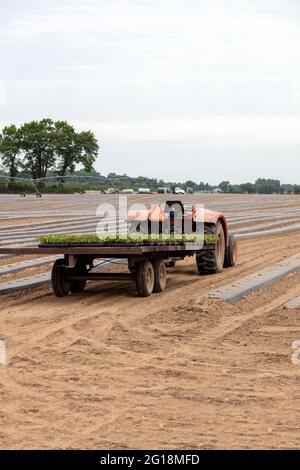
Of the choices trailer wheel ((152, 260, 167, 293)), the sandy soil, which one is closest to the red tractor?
trailer wheel ((152, 260, 167, 293))

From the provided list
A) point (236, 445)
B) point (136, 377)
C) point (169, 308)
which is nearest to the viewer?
point (236, 445)

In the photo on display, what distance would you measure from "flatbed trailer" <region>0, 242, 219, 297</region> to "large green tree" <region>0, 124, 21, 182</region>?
Answer: 89.9m

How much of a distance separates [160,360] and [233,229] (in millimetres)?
18332

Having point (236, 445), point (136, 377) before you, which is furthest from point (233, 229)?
point (236, 445)

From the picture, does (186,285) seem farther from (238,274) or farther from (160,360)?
(160,360)

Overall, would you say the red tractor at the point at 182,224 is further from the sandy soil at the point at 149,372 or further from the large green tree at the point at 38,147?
the large green tree at the point at 38,147

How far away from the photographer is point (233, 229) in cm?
2619

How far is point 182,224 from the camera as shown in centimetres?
1397

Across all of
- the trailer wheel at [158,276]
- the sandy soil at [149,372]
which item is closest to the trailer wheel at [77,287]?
the sandy soil at [149,372]

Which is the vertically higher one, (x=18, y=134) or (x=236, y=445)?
(x=18, y=134)

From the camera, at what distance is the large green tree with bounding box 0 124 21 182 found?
10125 cm

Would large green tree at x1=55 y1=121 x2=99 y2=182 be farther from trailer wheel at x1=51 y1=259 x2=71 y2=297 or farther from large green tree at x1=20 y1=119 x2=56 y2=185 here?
trailer wheel at x1=51 y1=259 x2=71 y2=297

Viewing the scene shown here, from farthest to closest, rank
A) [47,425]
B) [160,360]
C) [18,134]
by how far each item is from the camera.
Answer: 1. [18,134]
2. [160,360]
3. [47,425]

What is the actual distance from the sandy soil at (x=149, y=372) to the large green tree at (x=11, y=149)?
90.8m
